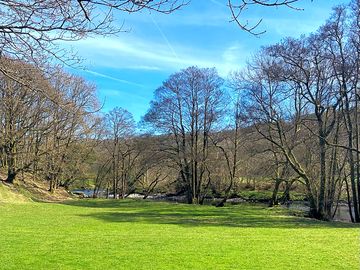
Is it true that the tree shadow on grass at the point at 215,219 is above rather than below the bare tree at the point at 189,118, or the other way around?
below

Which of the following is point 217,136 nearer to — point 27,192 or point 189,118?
point 189,118

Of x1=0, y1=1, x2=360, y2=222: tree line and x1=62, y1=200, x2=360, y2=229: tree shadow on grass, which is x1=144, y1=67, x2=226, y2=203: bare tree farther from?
x1=62, y1=200, x2=360, y2=229: tree shadow on grass

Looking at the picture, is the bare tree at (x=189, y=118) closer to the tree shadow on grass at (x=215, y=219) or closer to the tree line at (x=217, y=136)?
the tree line at (x=217, y=136)

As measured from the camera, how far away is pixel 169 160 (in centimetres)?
3747

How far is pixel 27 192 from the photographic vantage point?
3173 cm

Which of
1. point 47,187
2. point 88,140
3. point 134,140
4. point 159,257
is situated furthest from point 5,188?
point 159,257

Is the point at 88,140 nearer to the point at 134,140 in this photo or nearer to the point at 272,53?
the point at 134,140

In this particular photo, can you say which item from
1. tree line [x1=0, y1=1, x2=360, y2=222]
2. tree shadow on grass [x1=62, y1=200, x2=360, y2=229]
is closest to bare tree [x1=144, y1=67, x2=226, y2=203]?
tree line [x1=0, y1=1, x2=360, y2=222]

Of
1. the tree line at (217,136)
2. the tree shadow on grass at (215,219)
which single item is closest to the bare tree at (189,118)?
the tree line at (217,136)

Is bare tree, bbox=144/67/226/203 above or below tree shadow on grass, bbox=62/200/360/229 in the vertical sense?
above

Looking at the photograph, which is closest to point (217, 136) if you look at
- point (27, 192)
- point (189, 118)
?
point (189, 118)

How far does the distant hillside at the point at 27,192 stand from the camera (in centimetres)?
2736

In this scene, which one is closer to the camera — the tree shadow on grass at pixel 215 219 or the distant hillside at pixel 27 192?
the tree shadow on grass at pixel 215 219

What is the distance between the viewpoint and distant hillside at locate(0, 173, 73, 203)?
27359 mm
